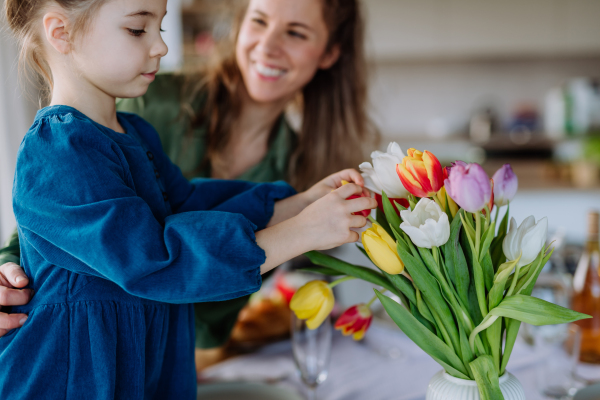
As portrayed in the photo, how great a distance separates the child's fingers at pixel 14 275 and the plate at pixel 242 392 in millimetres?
350

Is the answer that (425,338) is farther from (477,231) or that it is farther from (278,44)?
(278,44)

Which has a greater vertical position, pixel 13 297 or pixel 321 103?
pixel 321 103

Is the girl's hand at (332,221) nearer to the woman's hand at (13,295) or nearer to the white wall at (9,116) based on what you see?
the woman's hand at (13,295)

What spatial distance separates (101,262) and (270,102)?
892 millimetres

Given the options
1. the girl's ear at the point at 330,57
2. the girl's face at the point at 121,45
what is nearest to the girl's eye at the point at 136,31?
the girl's face at the point at 121,45

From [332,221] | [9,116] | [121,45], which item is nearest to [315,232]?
[332,221]

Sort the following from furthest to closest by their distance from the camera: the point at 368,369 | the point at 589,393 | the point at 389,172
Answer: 1. the point at 368,369
2. the point at 589,393
3. the point at 389,172

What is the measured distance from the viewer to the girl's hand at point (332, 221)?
643 millimetres

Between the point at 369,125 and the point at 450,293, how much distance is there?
1.01m

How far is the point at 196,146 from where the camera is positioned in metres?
1.30

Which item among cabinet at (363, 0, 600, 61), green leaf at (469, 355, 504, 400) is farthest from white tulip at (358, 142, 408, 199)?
cabinet at (363, 0, 600, 61)

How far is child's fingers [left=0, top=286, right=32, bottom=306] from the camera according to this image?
661 mm

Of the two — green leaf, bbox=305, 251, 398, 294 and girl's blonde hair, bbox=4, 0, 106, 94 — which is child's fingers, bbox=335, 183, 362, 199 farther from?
girl's blonde hair, bbox=4, 0, 106, 94

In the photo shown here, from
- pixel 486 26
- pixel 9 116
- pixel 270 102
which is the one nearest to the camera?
pixel 270 102
